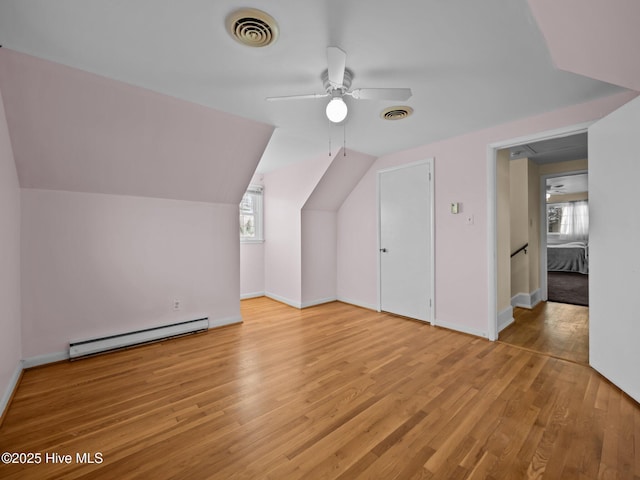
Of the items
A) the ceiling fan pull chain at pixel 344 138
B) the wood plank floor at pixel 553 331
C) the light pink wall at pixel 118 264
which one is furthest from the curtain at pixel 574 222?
the light pink wall at pixel 118 264

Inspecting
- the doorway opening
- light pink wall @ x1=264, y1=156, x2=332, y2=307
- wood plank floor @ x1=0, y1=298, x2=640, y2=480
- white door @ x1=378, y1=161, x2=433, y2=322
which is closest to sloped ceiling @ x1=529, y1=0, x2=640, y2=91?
the doorway opening

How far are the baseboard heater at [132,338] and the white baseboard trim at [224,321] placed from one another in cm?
9

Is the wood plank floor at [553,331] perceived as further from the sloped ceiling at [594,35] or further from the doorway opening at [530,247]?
the sloped ceiling at [594,35]

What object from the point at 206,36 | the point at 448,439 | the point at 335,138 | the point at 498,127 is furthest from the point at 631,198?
the point at 206,36

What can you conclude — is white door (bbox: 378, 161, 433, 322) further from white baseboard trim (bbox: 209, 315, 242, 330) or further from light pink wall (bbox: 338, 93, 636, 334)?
white baseboard trim (bbox: 209, 315, 242, 330)

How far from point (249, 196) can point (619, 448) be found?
5.22 metres

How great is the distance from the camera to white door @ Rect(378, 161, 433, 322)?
3.72 m

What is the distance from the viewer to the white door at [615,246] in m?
1.99

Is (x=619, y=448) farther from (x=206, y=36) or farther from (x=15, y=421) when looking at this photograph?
(x=15, y=421)

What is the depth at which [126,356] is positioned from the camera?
2.77 m

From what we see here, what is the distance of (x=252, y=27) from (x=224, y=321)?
10.6 feet

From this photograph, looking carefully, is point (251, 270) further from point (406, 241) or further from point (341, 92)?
point (341, 92)

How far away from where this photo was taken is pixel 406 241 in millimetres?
3955

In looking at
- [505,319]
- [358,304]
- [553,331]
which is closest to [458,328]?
[505,319]
